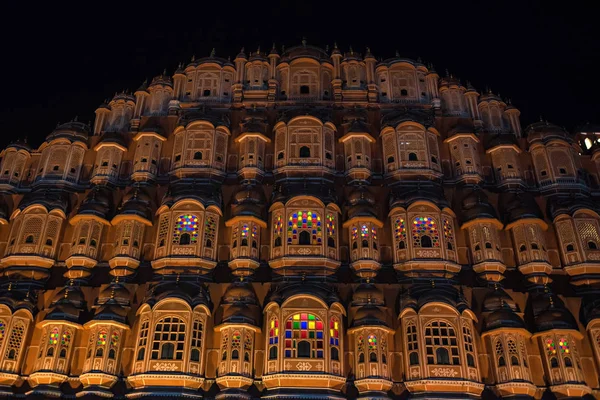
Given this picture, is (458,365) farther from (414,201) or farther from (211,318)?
(211,318)

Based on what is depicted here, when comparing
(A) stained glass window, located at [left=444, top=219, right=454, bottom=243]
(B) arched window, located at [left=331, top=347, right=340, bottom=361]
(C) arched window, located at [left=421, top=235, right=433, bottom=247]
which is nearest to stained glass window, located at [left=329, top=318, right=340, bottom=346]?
(B) arched window, located at [left=331, top=347, right=340, bottom=361]

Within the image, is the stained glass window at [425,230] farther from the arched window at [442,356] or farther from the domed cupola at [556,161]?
the domed cupola at [556,161]

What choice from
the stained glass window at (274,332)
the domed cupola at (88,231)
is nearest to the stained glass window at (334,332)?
the stained glass window at (274,332)

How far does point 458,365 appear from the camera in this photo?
79.4ft

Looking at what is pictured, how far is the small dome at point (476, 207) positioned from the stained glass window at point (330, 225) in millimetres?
6673

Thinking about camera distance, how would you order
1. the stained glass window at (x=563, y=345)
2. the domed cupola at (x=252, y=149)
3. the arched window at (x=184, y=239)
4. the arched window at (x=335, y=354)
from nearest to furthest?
the arched window at (x=335, y=354)
the stained glass window at (x=563, y=345)
the arched window at (x=184, y=239)
the domed cupola at (x=252, y=149)

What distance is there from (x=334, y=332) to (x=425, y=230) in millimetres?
7042

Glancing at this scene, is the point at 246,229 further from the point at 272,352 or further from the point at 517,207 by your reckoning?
the point at 517,207

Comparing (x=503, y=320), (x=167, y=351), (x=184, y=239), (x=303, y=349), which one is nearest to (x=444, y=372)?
(x=503, y=320)

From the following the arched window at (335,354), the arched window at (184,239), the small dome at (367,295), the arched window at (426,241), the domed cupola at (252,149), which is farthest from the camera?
the domed cupola at (252,149)

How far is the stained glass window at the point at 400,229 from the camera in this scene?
28189 mm

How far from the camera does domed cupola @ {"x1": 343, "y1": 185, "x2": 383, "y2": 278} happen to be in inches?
1078

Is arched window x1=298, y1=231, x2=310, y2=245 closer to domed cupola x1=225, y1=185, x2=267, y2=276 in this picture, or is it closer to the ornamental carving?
domed cupola x1=225, y1=185, x2=267, y2=276

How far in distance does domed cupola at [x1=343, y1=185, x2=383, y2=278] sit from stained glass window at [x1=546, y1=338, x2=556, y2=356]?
26.7ft
